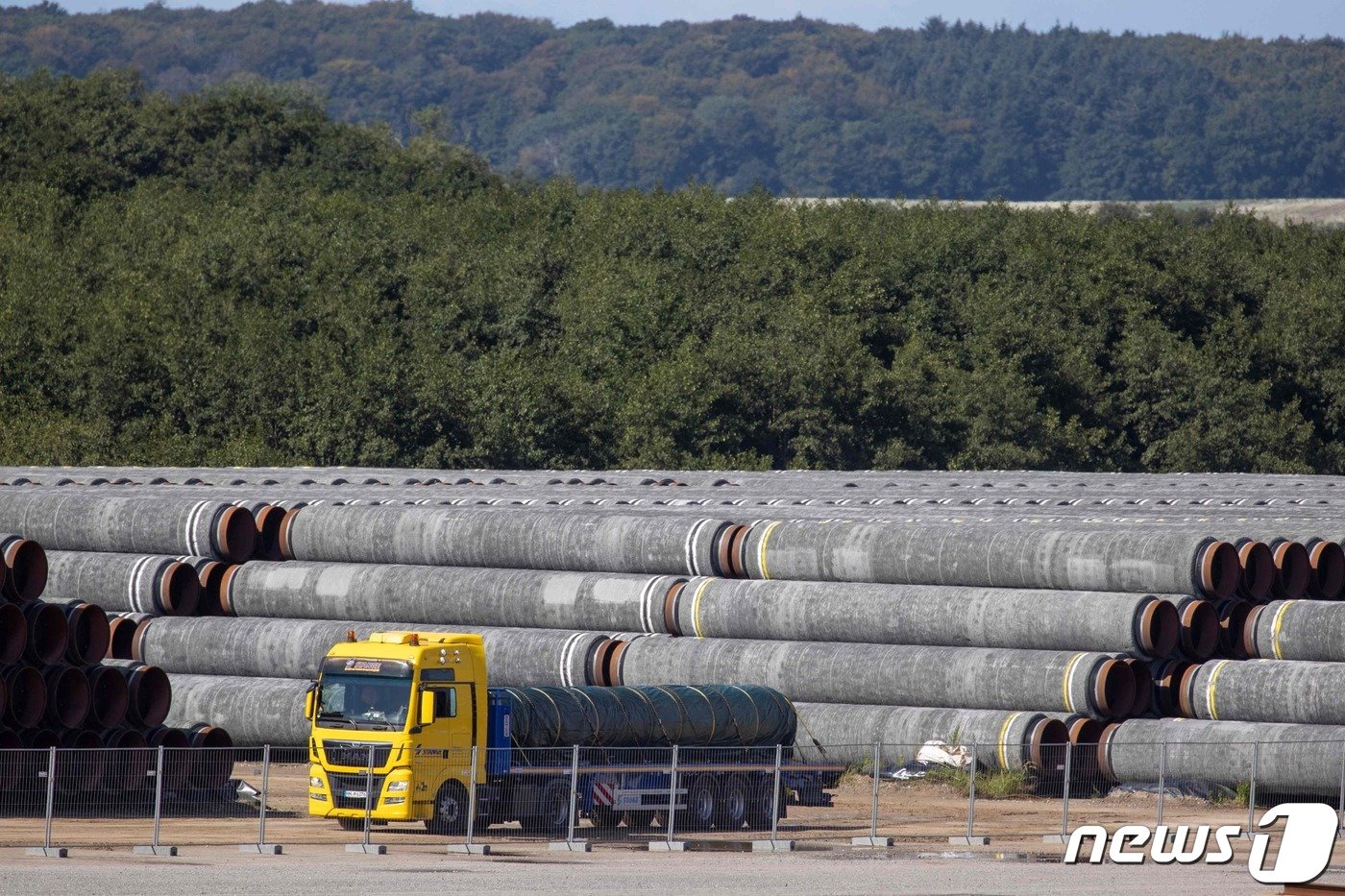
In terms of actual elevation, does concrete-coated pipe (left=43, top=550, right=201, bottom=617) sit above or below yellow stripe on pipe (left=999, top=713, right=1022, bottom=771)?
above

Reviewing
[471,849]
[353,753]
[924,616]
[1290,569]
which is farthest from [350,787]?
[1290,569]

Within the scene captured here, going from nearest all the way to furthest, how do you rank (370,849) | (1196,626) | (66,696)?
(370,849) < (66,696) < (1196,626)

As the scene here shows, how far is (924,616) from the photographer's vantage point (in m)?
27.8

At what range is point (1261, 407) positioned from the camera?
72.1m

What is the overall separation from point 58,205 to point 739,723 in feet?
207

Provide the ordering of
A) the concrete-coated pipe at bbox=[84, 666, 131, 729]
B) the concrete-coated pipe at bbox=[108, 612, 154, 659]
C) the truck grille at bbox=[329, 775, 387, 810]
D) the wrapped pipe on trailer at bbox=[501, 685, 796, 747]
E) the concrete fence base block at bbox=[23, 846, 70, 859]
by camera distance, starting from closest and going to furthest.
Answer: the concrete fence base block at bbox=[23, 846, 70, 859] → the truck grille at bbox=[329, 775, 387, 810] → the wrapped pipe on trailer at bbox=[501, 685, 796, 747] → the concrete-coated pipe at bbox=[84, 666, 131, 729] → the concrete-coated pipe at bbox=[108, 612, 154, 659]

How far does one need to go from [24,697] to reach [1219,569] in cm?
1635

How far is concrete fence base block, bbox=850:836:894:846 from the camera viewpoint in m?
22.0

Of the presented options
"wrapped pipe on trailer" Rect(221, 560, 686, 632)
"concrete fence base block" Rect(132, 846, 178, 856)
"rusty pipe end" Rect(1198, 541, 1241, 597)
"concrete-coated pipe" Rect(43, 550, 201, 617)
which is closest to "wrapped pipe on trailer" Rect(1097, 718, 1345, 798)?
"rusty pipe end" Rect(1198, 541, 1241, 597)

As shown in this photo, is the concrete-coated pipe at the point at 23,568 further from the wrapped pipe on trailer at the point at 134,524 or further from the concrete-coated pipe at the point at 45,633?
the wrapped pipe on trailer at the point at 134,524

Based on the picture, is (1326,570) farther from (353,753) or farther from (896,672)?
(353,753)

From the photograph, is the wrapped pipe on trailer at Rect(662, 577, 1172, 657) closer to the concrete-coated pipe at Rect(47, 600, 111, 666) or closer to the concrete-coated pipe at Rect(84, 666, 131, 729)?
the concrete-coated pipe at Rect(84, 666, 131, 729)

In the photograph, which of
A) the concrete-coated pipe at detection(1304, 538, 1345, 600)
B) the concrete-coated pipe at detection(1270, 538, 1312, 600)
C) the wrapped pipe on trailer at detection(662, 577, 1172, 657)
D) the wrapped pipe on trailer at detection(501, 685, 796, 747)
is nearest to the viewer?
the wrapped pipe on trailer at detection(501, 685, 796, 747)

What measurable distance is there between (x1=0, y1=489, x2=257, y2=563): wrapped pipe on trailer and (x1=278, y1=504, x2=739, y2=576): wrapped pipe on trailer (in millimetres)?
935
